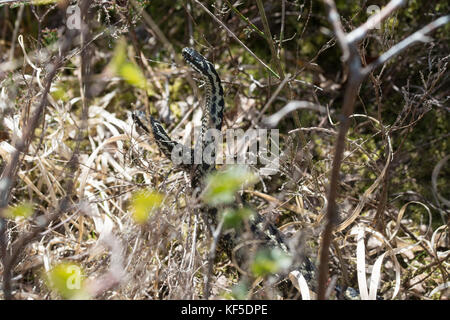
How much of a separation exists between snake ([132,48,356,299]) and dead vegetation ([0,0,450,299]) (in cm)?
12

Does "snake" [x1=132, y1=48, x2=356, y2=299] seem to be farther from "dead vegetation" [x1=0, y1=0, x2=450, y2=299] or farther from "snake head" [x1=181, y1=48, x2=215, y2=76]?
"dead vegetation" [x1=0, y1=0, x2=450, y2=299]

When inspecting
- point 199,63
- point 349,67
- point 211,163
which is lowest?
point 349,67

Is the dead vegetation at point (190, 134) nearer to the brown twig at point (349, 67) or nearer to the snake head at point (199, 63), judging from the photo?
the snake head at point (199, 63)

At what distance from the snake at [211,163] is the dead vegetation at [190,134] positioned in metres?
0.12

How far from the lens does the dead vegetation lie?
3.01 m

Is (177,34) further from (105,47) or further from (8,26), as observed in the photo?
(8,26)

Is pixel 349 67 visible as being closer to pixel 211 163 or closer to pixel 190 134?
pixel 211 163

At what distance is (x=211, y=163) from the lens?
3.27 m

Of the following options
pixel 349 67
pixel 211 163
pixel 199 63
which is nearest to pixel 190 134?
pixel 211 163

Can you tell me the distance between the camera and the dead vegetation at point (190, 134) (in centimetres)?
301

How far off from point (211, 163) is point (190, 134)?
1.09 m

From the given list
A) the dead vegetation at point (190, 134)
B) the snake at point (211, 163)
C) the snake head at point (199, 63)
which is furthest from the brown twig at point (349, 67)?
the snake head at point (199, 63)

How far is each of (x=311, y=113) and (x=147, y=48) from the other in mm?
1575

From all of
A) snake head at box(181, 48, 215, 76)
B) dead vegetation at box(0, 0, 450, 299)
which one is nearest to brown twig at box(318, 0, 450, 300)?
dead vegetation at box(0, 0, 450, 299)
